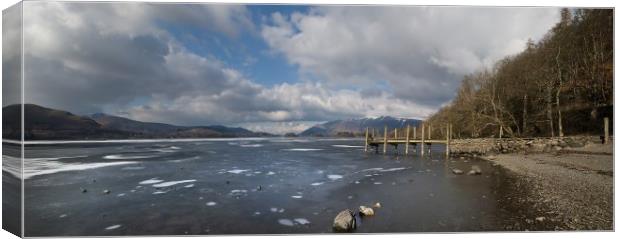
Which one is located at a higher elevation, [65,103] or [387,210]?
[65,103]

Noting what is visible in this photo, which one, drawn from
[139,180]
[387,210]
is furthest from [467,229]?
[139,180]

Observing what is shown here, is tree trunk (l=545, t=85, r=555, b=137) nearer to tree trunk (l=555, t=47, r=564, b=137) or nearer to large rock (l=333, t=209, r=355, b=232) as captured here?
tree trunk (l=555, t=47, r=564, b=137)

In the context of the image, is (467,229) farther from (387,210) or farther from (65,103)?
(65,103)

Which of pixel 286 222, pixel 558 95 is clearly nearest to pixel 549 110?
pixel 558 95

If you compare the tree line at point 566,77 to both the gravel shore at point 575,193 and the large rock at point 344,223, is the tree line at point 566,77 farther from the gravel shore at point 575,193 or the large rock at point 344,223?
the large rock at point 344,223

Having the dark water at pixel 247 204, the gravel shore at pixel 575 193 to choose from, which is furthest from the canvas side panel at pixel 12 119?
the gravel shore at pixel 575 193

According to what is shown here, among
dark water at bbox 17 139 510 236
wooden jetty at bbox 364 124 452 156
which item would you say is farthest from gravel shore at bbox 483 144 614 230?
wooden jetty at bbox 364 124 452 156
